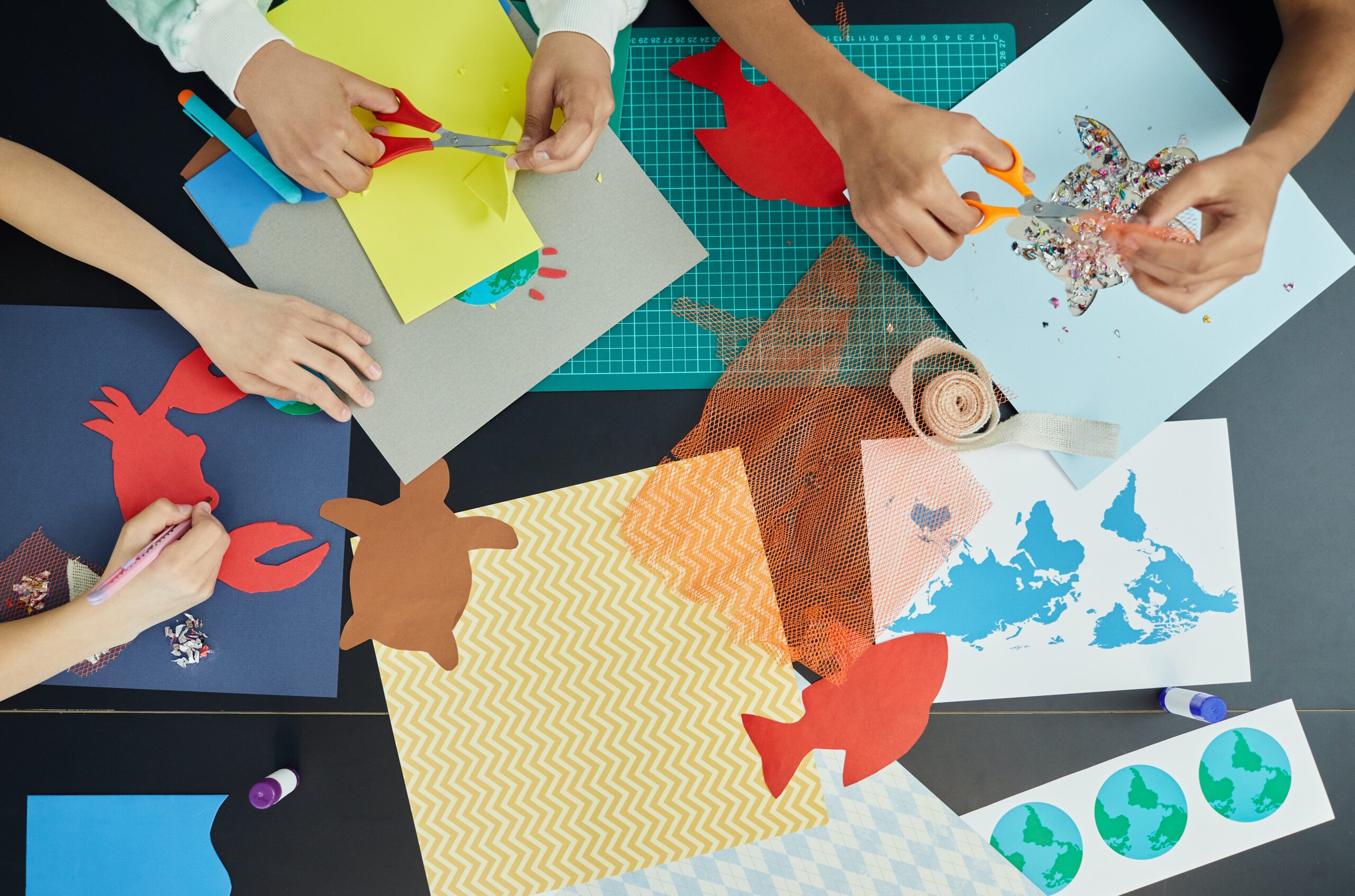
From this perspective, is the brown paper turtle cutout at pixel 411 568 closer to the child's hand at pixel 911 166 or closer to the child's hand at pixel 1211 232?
the child's hand at pixel 911 166

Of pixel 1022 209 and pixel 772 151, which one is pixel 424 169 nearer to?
pixel 772 151

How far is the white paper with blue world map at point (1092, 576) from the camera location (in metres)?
0.87

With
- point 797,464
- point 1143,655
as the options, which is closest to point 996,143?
point 797,464

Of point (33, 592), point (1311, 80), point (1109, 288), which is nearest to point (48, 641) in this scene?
point (33, 592)

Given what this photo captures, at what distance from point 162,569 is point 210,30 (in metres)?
0.55

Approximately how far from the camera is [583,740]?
0.88 meters

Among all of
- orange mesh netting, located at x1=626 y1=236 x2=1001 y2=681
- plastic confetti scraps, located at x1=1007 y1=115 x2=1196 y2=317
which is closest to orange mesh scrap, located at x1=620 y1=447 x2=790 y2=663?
orange mesh netting, located at x1=626 y1=236 x2=1001 y2=681

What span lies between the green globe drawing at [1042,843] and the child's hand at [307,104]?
3.24ft

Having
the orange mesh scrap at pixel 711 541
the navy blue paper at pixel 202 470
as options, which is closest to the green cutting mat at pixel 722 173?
the orange mesh scrap at pixel 711 541

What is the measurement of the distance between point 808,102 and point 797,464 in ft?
1.22

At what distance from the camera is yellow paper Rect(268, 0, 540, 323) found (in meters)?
0.87

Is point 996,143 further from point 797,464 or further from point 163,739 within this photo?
point 163,739

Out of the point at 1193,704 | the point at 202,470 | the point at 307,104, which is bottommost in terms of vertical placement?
the point at 1193,704

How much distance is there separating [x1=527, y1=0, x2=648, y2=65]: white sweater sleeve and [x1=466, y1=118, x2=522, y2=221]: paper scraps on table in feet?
0.34
